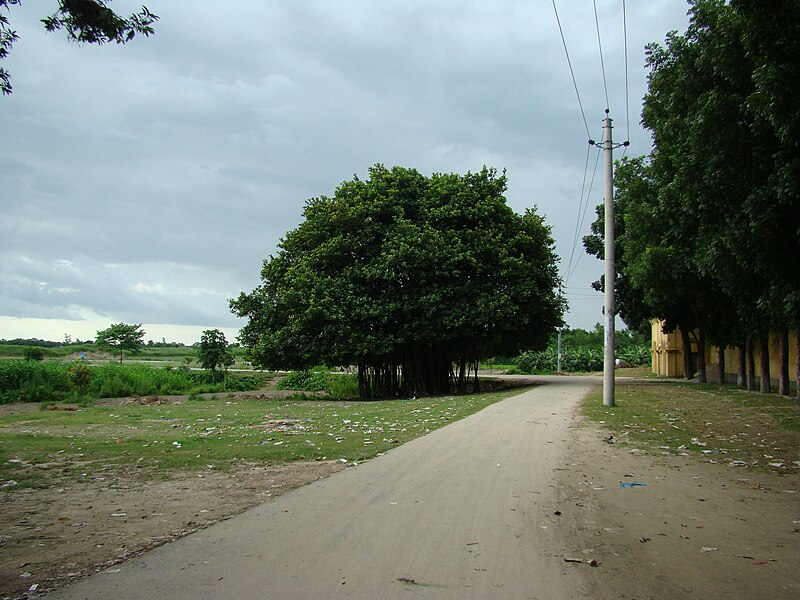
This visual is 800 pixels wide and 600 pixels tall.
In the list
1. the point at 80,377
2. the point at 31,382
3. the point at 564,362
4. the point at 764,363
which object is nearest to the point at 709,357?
the point at 764,363

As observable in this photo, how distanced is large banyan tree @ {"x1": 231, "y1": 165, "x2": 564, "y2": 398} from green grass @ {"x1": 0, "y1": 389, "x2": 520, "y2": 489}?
9.28 m

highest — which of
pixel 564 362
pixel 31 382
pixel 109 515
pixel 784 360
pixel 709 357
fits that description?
pixel 709 357

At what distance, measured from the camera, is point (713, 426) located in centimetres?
1546

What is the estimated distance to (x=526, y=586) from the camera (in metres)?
4.76

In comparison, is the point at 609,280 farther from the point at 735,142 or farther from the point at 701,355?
the point at 701,355

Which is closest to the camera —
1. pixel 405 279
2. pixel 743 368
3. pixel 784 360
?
pixel 784 360

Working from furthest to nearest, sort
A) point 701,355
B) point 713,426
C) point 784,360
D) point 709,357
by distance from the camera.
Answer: point 709,357, point 701,355, point 784,360, point 713,426

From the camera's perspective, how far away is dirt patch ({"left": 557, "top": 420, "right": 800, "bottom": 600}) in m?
4.92

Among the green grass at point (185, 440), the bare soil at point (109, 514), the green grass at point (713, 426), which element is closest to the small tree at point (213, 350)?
the green grass at point (185, 440)

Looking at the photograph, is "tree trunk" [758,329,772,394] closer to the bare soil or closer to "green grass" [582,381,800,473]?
"green grass" [582,381,800,473]

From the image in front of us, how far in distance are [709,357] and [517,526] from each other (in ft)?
149

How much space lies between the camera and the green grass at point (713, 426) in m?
11.4

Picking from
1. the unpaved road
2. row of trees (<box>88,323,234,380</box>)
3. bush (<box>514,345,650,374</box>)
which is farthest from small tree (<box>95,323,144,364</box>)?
the unpaved road

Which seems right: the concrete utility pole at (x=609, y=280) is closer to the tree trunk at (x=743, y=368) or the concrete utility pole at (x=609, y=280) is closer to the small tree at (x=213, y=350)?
the tree trunk at (x=743, y=368)
